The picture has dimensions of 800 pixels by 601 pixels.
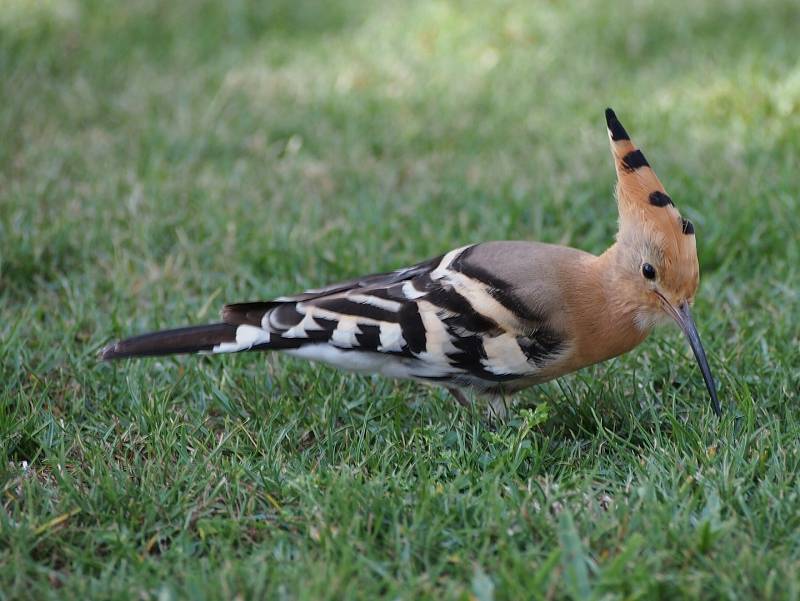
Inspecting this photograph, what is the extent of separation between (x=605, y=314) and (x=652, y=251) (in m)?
0.20

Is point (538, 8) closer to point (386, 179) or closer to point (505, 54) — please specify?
point (505, 54)

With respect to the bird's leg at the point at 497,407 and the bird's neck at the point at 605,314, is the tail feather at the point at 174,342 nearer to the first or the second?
the bird's leg at the point at 497,407

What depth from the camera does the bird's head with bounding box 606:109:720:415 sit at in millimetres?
2539

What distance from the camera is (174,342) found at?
8.91 ft

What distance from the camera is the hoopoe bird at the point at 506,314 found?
8.45 feet

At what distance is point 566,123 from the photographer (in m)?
4.92

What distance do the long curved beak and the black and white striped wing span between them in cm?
30

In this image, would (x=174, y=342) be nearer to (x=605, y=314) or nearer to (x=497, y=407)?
(x=497, y=407)

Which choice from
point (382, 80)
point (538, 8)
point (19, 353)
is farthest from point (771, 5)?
point (19, 353)

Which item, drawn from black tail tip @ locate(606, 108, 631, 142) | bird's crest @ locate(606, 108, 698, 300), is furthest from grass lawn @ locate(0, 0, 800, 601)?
black tail tip @ locate(606, 108, 631, 142)

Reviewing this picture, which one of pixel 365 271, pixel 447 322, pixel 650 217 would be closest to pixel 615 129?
pixel 650 217

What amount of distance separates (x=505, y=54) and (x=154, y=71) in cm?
196

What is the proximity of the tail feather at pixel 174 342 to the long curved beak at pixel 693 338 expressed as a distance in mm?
1147

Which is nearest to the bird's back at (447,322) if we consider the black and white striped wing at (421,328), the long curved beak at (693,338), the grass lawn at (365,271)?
the black and white striped wing at (421,328)
